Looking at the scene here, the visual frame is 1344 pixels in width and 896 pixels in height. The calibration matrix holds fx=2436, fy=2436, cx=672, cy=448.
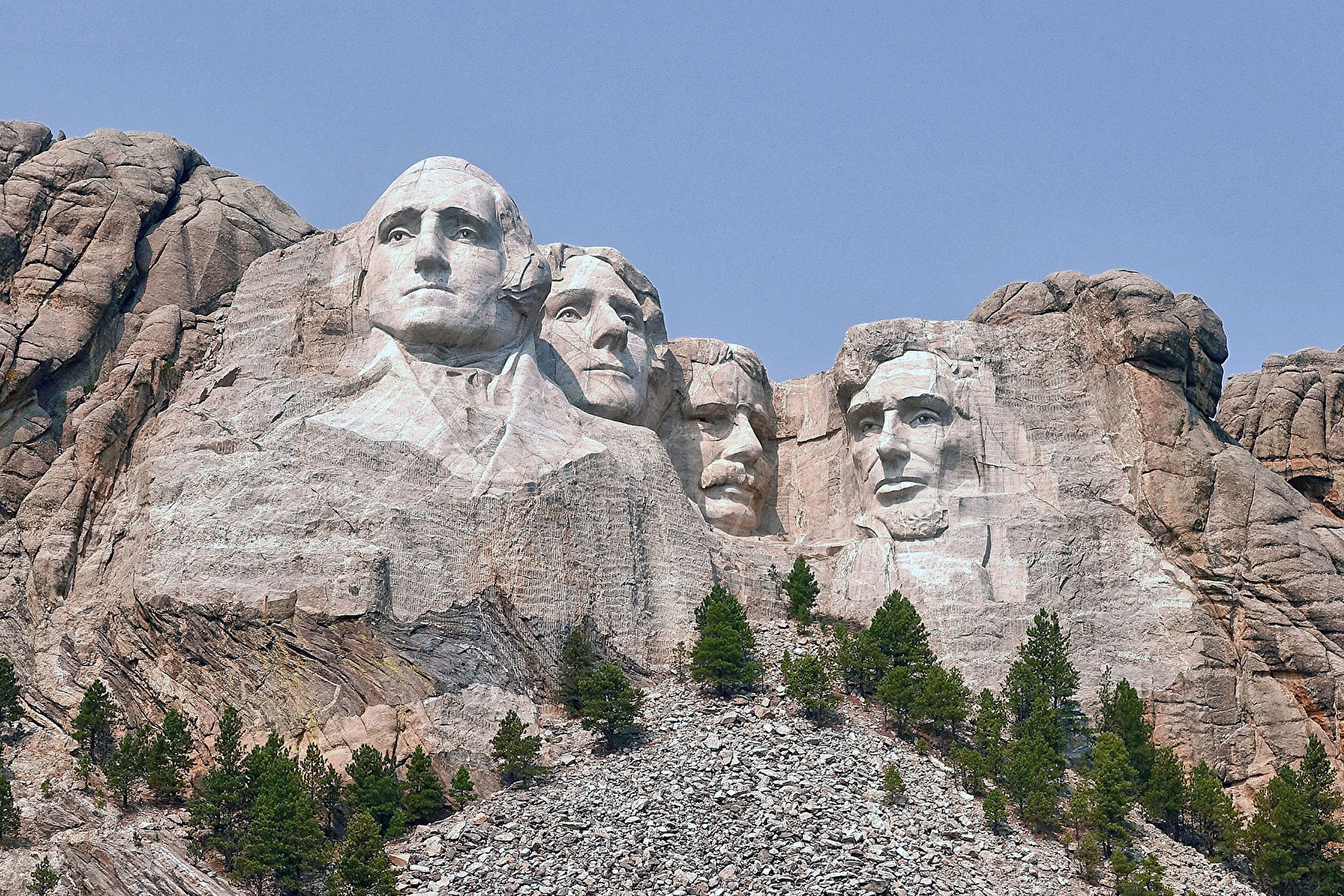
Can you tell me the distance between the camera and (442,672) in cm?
3228

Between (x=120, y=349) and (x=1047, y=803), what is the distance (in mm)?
16076

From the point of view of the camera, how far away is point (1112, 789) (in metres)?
32.3

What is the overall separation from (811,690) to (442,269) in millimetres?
8597

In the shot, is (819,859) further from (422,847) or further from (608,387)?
(608,387)

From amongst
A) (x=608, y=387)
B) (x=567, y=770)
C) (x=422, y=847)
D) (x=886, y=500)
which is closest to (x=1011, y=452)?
(x=886, y=500)

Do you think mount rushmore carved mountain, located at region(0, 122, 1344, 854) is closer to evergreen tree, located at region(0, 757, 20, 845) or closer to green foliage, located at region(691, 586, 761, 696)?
green foliage, located at region(691, 586, 761, 696)

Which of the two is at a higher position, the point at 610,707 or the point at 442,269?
the point at 442,269

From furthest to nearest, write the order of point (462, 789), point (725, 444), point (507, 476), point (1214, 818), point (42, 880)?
point (725, 444)
point (507, 476)
point (1214, 818)
point (462, 789)
point (42, 880)

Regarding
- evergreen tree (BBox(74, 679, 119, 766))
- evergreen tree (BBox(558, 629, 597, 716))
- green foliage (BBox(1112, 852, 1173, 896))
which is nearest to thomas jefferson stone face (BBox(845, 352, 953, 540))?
evergreen tree (BBox(558, 629, 597, 716))

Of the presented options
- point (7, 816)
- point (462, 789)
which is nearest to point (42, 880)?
point (7, 816)

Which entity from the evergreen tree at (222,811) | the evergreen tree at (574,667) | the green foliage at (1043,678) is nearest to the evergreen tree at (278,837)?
the evergreen tree at (222,811)

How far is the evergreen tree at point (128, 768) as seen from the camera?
1193 inches

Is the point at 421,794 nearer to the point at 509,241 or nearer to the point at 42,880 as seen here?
the point at 42,880

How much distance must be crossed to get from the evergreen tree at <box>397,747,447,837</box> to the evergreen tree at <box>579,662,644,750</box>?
2.47m
